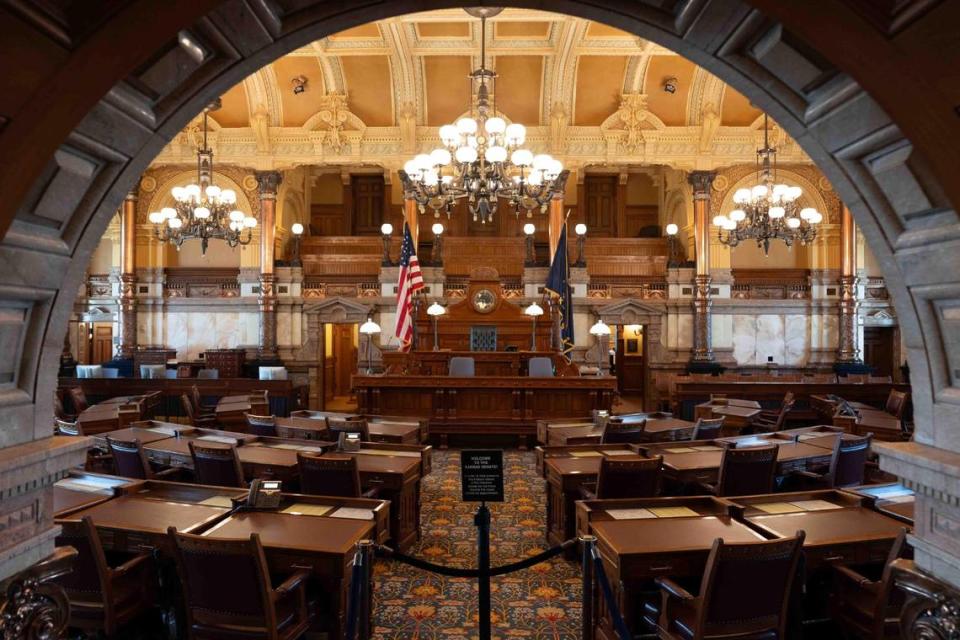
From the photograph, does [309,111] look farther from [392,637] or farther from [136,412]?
[392,637]

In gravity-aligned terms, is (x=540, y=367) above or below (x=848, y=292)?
below

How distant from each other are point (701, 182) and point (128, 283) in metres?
16.9

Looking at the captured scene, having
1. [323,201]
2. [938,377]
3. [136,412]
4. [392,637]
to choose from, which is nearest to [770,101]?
[938,377]

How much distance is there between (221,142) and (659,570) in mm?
17719

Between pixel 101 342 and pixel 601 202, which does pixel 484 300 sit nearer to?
pixel 601 202

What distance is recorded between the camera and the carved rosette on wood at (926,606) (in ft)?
7.02

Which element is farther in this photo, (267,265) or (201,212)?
(267,265)

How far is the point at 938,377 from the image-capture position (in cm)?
216

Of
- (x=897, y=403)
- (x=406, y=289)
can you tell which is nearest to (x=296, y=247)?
(x=406, y=289)

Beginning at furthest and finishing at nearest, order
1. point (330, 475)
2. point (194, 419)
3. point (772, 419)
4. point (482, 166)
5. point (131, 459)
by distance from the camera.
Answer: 1. point (772, 419)
2. point (482, 166)
3. point (194, 419)
4. point (131, 459)
5. point (330, 475)

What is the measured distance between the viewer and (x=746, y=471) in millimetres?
4969

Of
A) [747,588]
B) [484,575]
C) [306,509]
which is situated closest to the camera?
[747,588]

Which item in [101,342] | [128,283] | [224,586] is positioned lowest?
[224,586]

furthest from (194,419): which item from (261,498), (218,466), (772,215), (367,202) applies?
(367,202)
